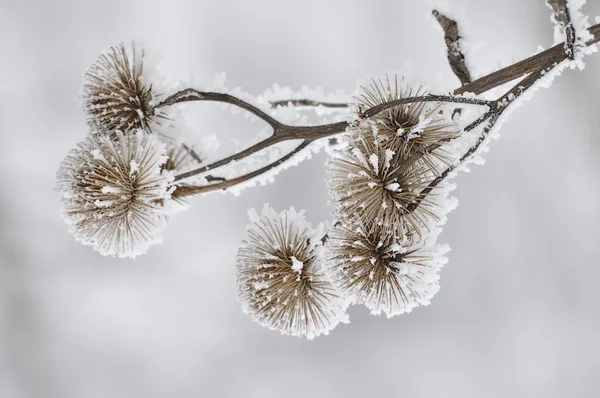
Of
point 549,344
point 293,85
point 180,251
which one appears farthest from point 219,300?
point 549,344

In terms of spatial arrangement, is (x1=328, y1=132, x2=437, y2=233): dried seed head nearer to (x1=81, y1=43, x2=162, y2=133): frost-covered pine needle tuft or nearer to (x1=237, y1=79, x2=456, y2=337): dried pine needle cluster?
(x1=237, y1=79, x2=456, y2=337): dried pine needle cluster

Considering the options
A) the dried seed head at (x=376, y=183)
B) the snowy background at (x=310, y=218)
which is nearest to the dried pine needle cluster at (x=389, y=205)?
the dried seed head at (x=376, y=183)

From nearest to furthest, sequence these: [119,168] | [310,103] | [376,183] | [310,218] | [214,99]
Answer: [376,183] < [119,168] < [214,99] < [310,103] < [310,218]

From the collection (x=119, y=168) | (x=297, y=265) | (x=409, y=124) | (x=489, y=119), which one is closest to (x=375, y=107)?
(x=409, y=124)

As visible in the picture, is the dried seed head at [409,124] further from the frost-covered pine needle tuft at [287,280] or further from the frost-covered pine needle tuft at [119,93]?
the frost-covered pine needle tuft at [119,93]

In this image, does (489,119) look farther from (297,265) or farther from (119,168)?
(119,168)

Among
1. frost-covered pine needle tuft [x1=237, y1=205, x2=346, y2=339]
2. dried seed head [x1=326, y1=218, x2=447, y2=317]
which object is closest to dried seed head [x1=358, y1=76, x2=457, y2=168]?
dried seed head [x1=326, y1=218, x2=447, y2=317]
